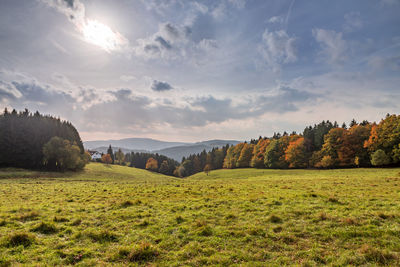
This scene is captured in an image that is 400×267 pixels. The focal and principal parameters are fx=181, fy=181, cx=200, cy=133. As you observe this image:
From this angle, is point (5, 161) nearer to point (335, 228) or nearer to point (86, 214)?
point (86, 214)

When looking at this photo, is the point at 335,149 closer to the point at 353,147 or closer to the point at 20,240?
the point at 353,147

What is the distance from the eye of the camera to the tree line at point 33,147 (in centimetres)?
6206

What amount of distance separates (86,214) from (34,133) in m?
80.5

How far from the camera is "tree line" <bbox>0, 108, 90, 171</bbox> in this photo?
62.1m

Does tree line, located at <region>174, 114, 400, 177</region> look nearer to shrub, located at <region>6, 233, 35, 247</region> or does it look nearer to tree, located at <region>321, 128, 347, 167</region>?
tree, located at <region>321, 128, 347, 167</region>

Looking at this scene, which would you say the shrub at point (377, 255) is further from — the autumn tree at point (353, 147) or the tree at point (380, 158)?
the autumn tree at point (353, 147)

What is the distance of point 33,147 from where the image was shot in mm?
68125

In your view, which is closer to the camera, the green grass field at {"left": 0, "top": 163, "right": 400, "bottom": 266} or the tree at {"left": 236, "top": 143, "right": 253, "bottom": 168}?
the green grass field at {"left": 0, "top": 163, "right": 400, "bottom": 266}

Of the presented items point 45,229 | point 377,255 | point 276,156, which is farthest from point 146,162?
point 377,255

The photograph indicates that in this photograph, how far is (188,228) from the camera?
33.7 ft

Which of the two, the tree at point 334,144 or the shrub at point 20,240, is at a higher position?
the tree at point 334,144

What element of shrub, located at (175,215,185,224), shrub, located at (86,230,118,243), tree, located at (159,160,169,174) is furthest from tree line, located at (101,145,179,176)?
shrub, located at (86,230,118,243)

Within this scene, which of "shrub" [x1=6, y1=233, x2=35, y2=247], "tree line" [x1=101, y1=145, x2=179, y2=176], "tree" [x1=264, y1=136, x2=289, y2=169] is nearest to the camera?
"shrub" [x1=6, y1=233, x2=35, y2=247]

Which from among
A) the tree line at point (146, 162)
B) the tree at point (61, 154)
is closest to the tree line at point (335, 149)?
the tree line at point (146, 162)
